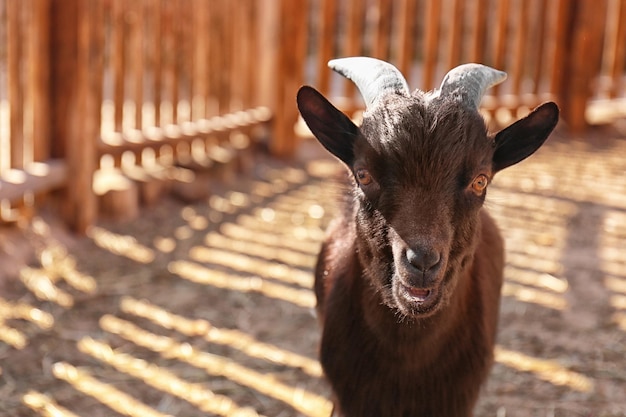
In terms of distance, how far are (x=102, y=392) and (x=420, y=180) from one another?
204 centimetres

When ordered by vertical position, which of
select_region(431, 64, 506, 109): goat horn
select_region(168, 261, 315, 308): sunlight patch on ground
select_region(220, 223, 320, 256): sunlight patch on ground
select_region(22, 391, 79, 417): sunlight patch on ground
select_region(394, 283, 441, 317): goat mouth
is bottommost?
select_region(22, 391, 79, 417): sunlight patch on ground

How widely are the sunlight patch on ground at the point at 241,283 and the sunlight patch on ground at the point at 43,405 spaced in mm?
1648

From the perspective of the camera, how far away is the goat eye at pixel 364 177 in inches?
107

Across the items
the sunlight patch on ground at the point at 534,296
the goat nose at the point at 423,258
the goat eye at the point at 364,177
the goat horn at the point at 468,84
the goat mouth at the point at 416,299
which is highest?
the goat horn at the point at 468,84

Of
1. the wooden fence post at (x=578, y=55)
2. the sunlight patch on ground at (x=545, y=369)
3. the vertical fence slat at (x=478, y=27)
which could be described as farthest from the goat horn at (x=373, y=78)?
the wooden fence post at (x=578, y=55)

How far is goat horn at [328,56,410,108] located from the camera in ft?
9.58

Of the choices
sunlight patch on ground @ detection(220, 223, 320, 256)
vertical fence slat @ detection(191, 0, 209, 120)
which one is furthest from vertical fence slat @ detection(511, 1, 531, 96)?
sunlight patch on ground @ detection(220, 223, 320, 256)

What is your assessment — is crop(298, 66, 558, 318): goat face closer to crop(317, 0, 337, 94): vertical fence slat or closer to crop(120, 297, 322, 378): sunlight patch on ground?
crop(120, 297, 322, 378): sunlight patch on ground

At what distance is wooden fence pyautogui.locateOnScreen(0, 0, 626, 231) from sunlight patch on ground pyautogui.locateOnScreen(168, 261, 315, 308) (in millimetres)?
915

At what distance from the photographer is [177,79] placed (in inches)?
274

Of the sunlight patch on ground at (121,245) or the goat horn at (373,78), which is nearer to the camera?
the goat horn at (373,78)

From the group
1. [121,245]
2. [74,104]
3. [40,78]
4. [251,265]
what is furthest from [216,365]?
[40,78]

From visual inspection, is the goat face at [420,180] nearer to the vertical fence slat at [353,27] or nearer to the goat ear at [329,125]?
the goat ear at [329,125]

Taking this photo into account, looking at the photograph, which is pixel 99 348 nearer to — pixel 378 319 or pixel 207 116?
pixel 378 319
